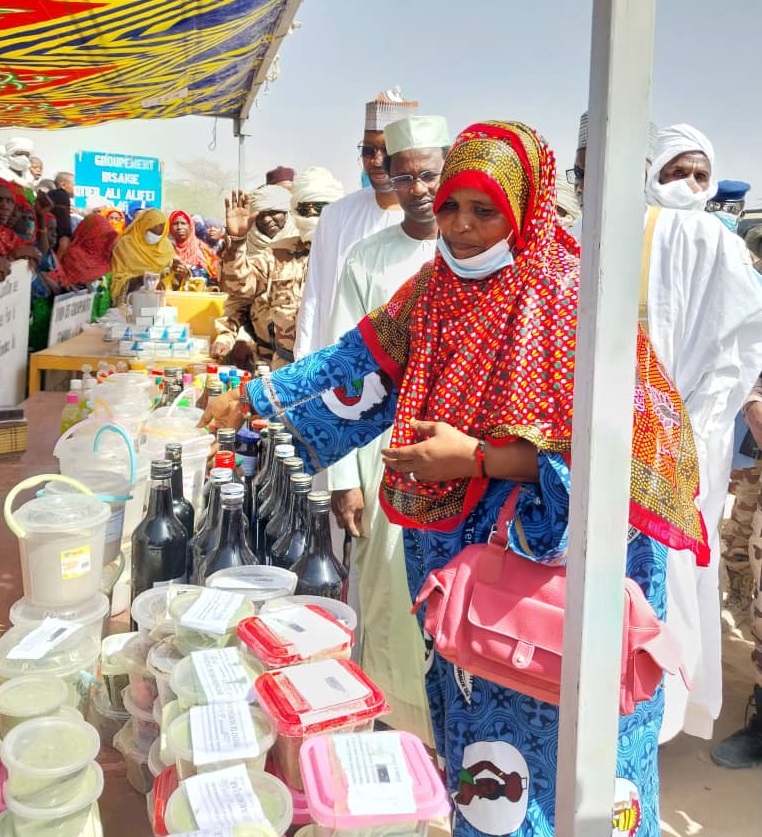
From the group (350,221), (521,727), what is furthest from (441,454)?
(350,221)

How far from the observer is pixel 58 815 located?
0.93 meters

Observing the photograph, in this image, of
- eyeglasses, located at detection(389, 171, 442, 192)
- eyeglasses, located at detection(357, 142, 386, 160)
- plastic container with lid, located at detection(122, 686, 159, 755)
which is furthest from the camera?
eyeglasses, located at detection(357, 142, 386, 160)

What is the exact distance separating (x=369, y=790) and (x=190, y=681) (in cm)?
32

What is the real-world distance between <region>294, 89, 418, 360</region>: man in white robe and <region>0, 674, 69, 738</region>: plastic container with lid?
2219 millimetres

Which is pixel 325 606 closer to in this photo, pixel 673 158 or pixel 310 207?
pixel 673 158

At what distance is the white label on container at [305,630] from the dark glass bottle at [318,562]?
0.29 metres

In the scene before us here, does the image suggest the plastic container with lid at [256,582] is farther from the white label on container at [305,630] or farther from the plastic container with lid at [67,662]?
the plastic container with lid at [67,662]

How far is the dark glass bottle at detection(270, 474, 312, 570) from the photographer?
5.15ft

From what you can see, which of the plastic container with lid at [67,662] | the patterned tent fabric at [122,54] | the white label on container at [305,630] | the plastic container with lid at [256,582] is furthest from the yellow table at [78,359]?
the white label on container at [305,630]

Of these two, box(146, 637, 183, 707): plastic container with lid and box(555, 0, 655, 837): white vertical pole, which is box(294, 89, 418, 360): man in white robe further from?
box(555, 0, 655, 837): white vertical pole

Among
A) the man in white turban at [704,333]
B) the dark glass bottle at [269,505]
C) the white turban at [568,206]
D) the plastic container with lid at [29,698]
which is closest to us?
the plastic container with lid at [29,698]

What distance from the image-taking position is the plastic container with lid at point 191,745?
3.10 ft

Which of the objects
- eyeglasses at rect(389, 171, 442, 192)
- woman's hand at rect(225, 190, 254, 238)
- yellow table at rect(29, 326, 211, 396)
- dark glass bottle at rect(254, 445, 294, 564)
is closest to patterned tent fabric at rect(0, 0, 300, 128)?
woman's hand at rect(225, 190, 254, 238)

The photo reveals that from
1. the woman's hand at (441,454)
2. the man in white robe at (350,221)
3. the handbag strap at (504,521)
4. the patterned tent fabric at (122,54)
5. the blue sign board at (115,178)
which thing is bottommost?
the handbag strap at (504,521)
